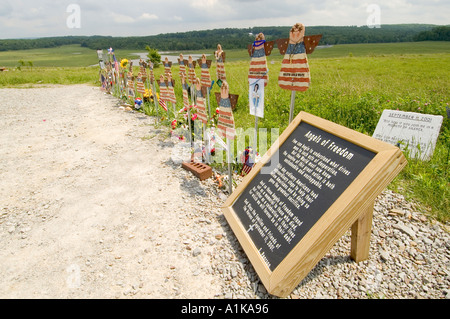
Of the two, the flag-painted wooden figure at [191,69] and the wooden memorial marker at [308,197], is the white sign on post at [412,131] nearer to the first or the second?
the wooden memorial marker at [308,197]

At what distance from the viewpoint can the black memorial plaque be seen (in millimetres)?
2209

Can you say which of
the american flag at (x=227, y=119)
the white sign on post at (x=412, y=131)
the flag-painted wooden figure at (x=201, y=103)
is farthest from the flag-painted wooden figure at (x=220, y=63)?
the white sign on post at (x=412, y=131)

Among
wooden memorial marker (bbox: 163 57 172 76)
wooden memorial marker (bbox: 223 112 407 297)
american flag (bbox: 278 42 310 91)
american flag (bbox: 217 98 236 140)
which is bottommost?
wooden memorial marker (bbox: 223 112 407 297)

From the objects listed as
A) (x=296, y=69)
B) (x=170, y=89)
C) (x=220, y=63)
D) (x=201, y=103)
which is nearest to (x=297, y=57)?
(x=296, y=69)

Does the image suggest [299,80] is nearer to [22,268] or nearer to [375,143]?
[375,143]

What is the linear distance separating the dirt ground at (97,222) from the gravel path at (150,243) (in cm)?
1

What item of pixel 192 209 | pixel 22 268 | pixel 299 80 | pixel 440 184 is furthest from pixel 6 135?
pixel 440 184

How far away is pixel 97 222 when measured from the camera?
3592 millimetres

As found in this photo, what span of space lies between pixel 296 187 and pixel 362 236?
0.76 m

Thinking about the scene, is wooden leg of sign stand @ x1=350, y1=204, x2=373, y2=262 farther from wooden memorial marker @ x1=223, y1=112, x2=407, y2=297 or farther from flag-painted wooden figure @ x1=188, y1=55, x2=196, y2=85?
flag-painted wooden figure @ x1=188, y1=55, x2=196, y2=85

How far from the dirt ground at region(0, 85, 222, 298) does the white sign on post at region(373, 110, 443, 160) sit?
392 cm

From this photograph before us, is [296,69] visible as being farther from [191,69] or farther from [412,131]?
[412,131]

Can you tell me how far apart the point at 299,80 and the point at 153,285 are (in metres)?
2.70

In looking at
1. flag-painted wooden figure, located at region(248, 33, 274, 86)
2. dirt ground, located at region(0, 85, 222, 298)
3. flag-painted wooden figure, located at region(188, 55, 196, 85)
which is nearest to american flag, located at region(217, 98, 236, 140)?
flag-painted wooden figure, located at region(248, 33, 274, 86)
